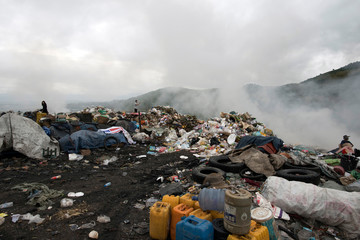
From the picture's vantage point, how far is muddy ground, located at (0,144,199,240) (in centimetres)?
305

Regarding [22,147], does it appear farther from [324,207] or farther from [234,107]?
[234,107]

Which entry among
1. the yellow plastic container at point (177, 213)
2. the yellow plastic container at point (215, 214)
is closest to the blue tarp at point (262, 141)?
the yellow plastic container at point (215, 214)

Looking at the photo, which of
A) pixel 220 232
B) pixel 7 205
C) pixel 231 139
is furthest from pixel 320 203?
pixel 231 139

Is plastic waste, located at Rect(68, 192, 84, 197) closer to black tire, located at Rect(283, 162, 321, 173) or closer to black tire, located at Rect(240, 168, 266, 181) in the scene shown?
black tire, located at Rect(240, 168, 266, 181)

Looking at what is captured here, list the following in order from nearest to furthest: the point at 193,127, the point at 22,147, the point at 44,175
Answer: the point at 44,175, the point at 22,147, the point at 193,127

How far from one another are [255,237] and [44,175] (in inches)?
228

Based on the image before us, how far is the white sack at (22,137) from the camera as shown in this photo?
668 cm

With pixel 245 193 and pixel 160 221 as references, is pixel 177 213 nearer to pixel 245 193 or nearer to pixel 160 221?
pixel 160 221

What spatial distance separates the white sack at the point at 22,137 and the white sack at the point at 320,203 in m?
7.47

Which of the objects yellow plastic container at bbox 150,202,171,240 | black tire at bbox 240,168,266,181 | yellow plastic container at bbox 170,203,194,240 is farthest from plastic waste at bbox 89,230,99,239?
black tire at bbox 240,168,266,181

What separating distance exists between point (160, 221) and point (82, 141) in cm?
651

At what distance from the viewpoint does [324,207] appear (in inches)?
126

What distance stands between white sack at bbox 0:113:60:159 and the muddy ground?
0.33 m

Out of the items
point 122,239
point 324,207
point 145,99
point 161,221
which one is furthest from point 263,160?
point 145,99
